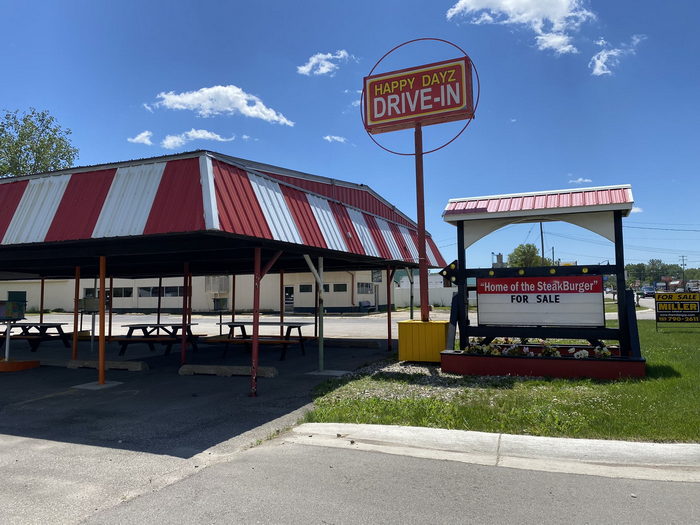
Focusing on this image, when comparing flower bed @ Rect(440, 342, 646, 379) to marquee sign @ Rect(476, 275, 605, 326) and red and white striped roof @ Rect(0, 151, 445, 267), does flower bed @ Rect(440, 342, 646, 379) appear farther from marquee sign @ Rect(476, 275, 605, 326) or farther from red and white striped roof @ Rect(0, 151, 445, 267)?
red and white striped roof @ Rect(0, 151, 445, 267)

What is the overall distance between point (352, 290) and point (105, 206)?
32.3 metres

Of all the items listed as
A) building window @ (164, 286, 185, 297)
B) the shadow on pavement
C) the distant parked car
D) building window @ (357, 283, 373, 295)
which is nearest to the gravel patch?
the shadow on pavement

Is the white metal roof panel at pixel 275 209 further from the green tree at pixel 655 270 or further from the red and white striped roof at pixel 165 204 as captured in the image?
the green tree at pixel 655 270

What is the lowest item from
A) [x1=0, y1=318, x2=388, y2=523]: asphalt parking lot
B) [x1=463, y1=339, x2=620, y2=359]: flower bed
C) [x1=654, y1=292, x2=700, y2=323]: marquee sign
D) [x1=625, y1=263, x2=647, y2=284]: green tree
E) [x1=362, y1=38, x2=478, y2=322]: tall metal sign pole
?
[x1=0, y1=318, x2=388, y2=523]: asphalt parking lot

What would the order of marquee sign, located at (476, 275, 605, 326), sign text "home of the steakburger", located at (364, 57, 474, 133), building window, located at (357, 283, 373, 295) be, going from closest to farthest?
marquee sign, located at (476, 275, 605, 326)
sign text "home of the steakburger", located at (364, 57, 474, 133)
building window, located at (357, 283, 373, 295)

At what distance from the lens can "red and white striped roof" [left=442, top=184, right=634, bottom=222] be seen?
31.9ft

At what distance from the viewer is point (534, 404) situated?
269 inches

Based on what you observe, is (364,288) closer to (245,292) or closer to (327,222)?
(245,292)

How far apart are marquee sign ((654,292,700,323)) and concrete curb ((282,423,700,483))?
47.8 ft

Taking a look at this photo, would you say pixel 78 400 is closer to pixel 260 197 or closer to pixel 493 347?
pixel 260 197

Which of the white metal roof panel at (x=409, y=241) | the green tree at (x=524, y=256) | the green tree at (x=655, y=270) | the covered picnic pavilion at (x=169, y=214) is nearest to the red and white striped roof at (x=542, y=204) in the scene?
the covered picnic pavilion at (x=169, y=214)

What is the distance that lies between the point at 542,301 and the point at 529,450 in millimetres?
5353

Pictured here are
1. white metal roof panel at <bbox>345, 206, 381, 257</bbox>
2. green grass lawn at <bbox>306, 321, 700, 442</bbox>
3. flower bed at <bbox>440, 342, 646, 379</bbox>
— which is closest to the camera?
green grass lawn at <bbox>306, 321, 700, 442</bbox>

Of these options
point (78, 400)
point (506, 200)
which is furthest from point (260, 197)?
point (506, 200)
